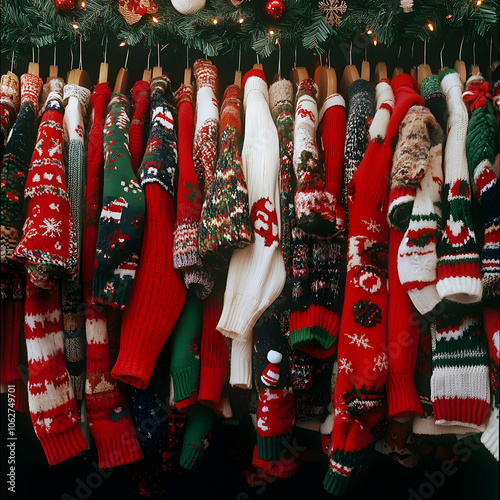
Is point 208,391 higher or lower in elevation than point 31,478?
higher

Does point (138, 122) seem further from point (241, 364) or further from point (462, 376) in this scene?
point (462, 376)

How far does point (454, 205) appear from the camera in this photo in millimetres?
713

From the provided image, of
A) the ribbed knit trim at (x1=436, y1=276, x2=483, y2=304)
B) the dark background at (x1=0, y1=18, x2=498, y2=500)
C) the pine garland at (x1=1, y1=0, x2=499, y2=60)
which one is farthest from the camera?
the dark background at (x1=0, y1=18, x2=498, y2=500)

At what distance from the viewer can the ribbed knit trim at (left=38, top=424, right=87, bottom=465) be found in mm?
759

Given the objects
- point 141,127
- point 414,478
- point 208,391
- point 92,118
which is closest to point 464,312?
point 208,391

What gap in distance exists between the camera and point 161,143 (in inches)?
31.9

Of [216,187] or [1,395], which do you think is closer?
[216,187]

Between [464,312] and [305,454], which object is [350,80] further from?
[305,454]

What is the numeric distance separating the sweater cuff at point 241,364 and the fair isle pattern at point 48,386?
0.32 metres

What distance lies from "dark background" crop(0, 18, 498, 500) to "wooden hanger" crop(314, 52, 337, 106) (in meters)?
0.12

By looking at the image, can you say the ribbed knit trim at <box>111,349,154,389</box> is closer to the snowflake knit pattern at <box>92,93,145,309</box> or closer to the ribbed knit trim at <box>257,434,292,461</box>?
the snowflake knit pattern at <box>92,93,145,309</box>

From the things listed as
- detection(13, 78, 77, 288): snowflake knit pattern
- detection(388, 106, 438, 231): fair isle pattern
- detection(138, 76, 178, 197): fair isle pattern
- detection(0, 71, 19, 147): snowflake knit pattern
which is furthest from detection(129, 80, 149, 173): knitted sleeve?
detection(388, 106, 438, 231): fair isle pattern

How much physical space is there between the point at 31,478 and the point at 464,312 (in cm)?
113

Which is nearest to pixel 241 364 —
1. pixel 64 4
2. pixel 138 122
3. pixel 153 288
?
pixel 153 288
